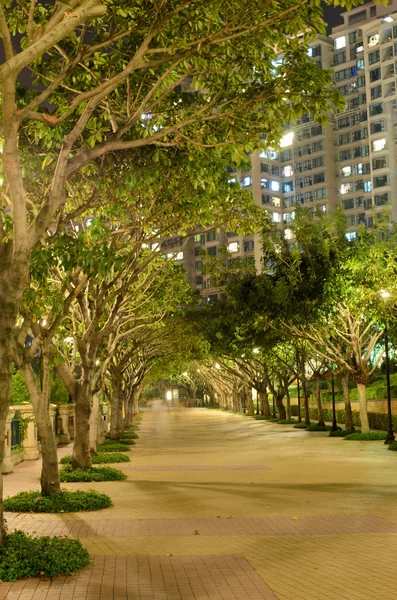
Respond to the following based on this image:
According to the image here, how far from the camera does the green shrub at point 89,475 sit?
53.3 ft

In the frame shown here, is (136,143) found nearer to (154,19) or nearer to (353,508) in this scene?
(154,19)

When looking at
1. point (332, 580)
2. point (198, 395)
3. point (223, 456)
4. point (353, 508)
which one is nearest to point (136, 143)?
point (332, 580)

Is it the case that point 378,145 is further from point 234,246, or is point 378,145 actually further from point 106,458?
point 106,458

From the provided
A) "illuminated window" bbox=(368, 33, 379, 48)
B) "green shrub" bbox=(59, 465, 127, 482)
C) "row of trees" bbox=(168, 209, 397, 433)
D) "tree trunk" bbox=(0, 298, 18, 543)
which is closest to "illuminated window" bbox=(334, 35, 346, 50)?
"illuminated window" bbox=(368, 33, 379, 48)

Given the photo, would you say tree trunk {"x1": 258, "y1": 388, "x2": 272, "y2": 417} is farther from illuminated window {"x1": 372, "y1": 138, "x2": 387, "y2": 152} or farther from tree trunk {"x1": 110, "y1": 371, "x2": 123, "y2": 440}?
illuminated window {"x1": 372, "y1": 138, "x2": 387, "y2": 152}

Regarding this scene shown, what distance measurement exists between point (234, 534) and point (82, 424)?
26.2 feet

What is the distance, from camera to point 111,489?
50.2ft

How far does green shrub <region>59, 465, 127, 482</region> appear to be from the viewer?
16234 millimetres

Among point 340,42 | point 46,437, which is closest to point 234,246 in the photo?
point 340,42

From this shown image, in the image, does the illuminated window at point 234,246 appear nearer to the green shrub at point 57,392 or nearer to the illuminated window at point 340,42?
the illuminated window at point 340,42

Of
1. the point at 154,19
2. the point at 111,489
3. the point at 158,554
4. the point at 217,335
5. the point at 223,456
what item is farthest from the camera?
the point at 217,335

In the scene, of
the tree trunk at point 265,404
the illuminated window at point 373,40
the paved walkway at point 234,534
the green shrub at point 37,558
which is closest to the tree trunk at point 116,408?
the paved walkway at point 234,534

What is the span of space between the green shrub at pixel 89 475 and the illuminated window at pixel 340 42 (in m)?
98.2

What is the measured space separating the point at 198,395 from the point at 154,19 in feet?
400
